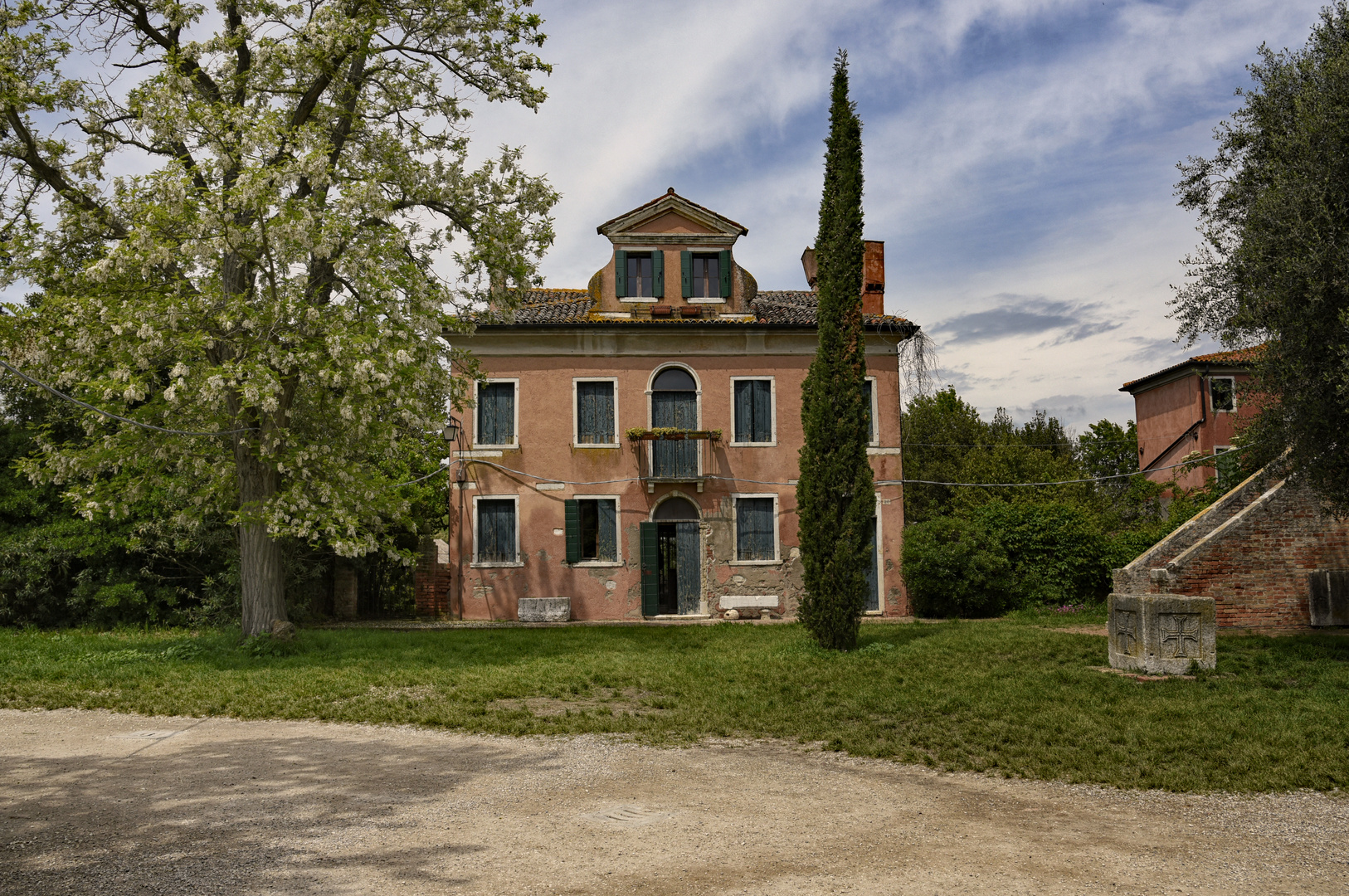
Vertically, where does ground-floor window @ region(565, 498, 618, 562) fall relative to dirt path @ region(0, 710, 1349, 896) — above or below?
above

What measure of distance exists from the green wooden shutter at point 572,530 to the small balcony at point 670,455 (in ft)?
5.37

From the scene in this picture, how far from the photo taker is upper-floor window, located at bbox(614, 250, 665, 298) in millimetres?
21156

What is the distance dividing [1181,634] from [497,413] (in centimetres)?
1438

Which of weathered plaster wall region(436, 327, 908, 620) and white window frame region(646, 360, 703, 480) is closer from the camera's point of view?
weathered plaster wall region(436, 327, 908, 620)

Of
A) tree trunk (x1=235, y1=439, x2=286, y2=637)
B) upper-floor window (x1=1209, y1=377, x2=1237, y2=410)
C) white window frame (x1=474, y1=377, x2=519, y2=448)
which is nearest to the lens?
tree trunk (x1=235, y1=439, x2=286, y2=637)

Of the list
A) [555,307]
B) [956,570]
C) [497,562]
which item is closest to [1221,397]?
[956,570]

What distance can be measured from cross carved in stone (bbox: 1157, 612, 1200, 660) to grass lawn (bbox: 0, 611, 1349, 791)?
52 cm

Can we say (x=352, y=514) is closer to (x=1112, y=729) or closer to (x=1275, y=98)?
(x=1112, y=729)

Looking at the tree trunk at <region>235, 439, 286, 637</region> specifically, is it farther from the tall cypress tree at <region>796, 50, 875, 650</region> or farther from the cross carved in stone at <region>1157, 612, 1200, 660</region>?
the cross carved in stone at <region>1157, 612, 1200, 660</region>

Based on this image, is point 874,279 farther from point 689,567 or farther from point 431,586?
point 431,586

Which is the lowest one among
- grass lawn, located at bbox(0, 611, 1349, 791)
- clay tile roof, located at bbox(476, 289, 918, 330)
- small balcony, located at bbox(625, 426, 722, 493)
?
grass lawn, located at bbox(0, 611, 1349, 791)

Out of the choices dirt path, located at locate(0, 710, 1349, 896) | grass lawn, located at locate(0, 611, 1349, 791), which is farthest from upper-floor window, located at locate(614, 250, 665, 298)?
dirt path, located at locate(0, 710, 1349, 896)


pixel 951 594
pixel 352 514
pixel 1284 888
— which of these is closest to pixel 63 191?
pixel 352 514

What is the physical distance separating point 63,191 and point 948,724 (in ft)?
43.3
